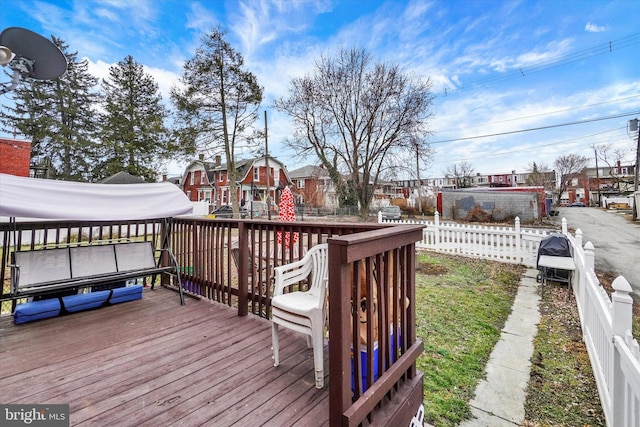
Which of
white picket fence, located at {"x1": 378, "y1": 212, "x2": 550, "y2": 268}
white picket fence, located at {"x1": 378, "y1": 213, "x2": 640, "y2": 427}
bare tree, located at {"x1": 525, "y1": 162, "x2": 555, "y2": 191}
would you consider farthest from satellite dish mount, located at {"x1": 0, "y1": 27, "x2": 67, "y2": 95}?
bare tree, located at {"x1": 525, "y1": 162, "x2": 555, "y2": 191}

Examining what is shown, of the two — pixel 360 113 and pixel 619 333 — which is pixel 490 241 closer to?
pixel 619 333

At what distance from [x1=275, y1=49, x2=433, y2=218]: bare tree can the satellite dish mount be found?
10.6 meters

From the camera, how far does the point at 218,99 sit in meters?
16.7

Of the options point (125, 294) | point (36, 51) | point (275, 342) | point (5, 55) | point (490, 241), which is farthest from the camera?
point (490, 241)

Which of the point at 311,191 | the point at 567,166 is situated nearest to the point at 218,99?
the point at 311,191

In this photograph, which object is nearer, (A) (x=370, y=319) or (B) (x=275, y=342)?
(A) (x=370, y=319)

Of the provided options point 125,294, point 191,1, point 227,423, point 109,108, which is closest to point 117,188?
point 125,294

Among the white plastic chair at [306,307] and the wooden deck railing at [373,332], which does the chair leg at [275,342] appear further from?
the wooden deck railing at [373,332]

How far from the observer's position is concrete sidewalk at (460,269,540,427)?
7.02 feet

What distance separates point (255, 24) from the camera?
8883 mm

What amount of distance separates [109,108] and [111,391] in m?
26.4

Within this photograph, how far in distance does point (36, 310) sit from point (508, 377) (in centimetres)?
469

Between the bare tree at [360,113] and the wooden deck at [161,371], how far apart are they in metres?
10.4

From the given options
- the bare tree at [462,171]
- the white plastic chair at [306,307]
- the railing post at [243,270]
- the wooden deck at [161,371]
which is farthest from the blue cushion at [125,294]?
the bare tree at [462,171]
